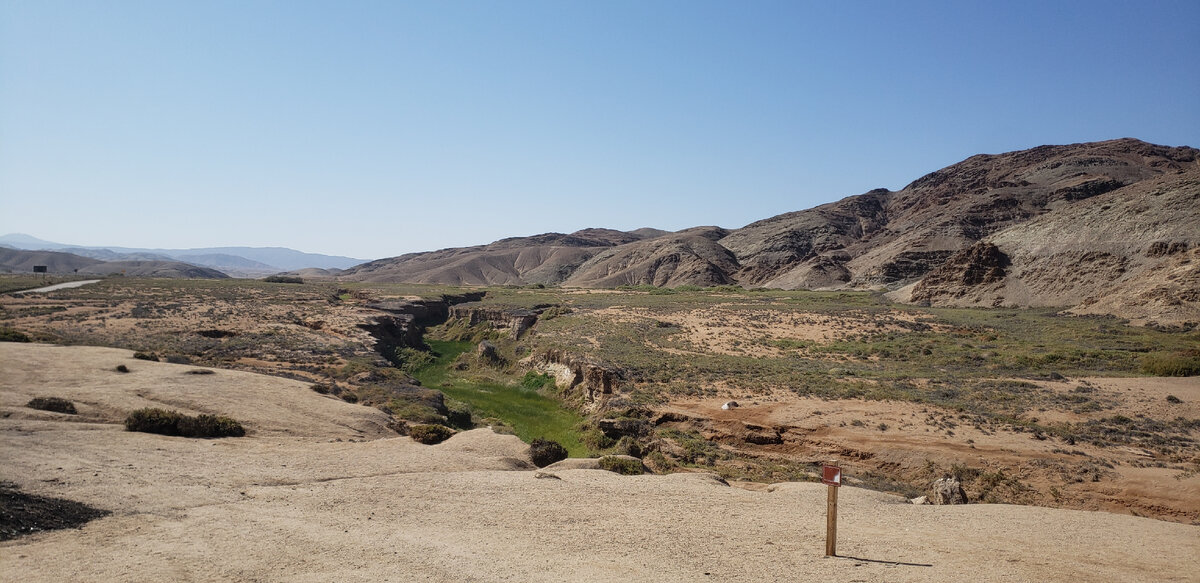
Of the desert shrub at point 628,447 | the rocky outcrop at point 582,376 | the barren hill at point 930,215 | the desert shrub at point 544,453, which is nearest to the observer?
the desert shrub at point 544,453

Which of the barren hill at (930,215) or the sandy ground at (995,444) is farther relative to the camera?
the barren hill at (930,215)

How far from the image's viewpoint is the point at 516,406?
27.4 m

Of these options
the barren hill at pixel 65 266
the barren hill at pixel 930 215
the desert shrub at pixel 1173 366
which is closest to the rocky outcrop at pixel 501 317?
the desert shrub at pixel 1173 366

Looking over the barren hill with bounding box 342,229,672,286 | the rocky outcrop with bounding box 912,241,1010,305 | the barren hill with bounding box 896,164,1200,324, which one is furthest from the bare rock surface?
the barren hill with bounding box 342,229,672,286

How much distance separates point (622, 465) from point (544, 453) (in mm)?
2452

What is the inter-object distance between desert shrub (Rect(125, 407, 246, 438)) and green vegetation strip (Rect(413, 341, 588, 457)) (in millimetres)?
10154

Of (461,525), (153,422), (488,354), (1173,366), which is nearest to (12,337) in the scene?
(153,422)

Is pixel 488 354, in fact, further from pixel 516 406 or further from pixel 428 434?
pixel 428 434

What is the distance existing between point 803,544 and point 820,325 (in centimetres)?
3367

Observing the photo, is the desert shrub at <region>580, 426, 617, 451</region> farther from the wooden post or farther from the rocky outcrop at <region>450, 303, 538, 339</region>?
the rocky outcrop at <region>450, 303, 538, 339</region>

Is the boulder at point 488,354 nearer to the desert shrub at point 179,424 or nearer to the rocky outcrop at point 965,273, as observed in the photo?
the desert shrub at point 179,424

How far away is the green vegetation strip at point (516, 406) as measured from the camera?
2278 centimetres

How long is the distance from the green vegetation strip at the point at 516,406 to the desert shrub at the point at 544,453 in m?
3.70

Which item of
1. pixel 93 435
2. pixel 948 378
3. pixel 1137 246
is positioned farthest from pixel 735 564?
pixel 1137 246
